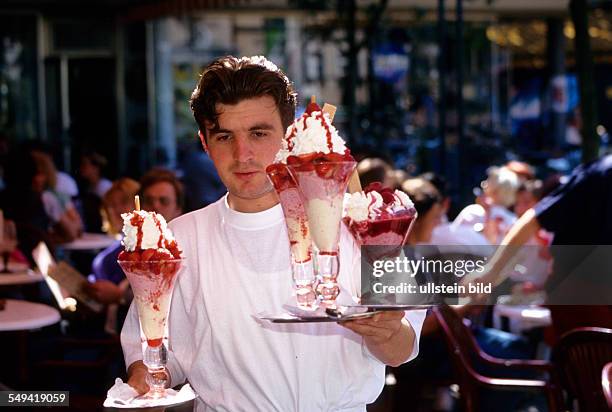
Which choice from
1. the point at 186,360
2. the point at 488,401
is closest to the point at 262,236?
the point at 186,360

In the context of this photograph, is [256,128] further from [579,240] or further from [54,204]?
[54,204]

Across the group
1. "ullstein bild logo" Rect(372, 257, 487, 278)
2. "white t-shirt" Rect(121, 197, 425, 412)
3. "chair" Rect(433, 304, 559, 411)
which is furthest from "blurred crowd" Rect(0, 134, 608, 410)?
"white t-shirt" Rect(121, 197, 425, 412)

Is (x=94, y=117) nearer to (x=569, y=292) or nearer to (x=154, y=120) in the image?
(x=154, y=120)

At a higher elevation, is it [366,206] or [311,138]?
[311,138]

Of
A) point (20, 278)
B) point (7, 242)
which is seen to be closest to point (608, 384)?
point (20, 278)

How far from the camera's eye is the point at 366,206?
2.19 m

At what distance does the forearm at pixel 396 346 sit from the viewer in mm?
2248

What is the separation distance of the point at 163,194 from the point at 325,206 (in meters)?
3.79

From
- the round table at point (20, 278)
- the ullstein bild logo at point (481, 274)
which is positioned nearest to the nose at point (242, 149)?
the ullstein bild logo at point (481, 274)

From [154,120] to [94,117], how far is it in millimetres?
849

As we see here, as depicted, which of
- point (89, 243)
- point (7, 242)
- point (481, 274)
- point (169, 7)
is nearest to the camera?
point (481, 274)

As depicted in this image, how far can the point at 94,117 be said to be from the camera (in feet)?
51.6

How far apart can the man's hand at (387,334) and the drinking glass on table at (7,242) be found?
4433 mm

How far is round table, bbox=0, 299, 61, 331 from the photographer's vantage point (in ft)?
15.0
